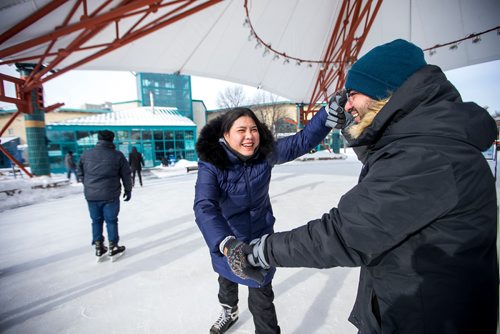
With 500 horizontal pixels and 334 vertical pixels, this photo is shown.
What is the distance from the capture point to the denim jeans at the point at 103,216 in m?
3.12

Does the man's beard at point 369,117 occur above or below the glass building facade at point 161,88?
below

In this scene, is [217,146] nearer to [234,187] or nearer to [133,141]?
[234,187]

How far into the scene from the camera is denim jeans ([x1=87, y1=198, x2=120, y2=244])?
3.12 meters

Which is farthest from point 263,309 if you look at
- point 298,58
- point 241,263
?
point 298,58

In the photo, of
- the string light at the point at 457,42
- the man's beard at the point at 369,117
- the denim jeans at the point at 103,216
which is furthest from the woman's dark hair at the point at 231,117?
the string light at the point at 457,42

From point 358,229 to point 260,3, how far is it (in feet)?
22.2

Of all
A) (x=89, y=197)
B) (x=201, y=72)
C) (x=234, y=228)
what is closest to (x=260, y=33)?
(x=201, y=72)

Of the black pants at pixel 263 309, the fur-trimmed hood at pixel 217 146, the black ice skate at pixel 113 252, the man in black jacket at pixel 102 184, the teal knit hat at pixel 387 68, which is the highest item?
the teal knit hat at pixel 387 68

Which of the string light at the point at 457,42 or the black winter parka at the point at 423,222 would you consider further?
the string light at the point at 457,42

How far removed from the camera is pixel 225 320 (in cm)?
192

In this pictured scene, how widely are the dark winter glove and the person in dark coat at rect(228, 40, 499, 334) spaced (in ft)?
0.12

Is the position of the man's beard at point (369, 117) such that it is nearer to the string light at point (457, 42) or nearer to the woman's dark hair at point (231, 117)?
the woman's dark hair at point (231, 117)

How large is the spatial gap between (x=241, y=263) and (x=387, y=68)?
959 millimetres

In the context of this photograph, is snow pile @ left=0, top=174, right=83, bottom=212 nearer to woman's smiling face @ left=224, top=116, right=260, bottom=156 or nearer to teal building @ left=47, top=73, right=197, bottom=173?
teal building @ left=47, top=73, right=197, bottom=173
